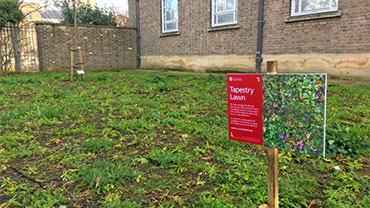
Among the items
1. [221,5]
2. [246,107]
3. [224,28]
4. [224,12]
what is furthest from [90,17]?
[246,107]

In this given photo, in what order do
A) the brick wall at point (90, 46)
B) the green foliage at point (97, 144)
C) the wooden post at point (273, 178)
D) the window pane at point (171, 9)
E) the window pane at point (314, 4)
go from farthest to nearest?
the window pane at point (171, 9) → the brick wall at point (90, 46) → the window pane at point (314, 4) → the green foliage at point (97, 144) → the wooden post at point (273, 178)

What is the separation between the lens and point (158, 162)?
325cm

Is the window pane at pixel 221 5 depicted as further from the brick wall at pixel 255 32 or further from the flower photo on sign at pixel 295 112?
the flower photo on sign at pixel 295 112

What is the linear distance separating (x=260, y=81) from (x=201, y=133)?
91.1 inches

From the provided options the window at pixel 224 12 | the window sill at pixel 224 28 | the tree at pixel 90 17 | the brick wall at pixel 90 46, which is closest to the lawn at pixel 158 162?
the window sill at pixel 224 28

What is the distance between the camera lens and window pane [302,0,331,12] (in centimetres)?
872

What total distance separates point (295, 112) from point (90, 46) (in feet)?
50.1

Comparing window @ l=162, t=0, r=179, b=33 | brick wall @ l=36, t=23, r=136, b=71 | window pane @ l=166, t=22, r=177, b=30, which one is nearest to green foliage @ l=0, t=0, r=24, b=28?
brick wall @ l=36, t=23, r=136, b=71

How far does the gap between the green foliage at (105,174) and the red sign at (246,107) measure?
128 cm

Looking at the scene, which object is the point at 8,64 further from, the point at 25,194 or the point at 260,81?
the point at 260,81

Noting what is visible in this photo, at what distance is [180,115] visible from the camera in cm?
526

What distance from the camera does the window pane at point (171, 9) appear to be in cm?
1437

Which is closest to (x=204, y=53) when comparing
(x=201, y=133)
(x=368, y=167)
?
(x=201, y=133)

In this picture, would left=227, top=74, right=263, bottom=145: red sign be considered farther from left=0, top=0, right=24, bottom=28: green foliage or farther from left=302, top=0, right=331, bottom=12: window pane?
left=0, top=0, right=24, bottom=28: green foliage
